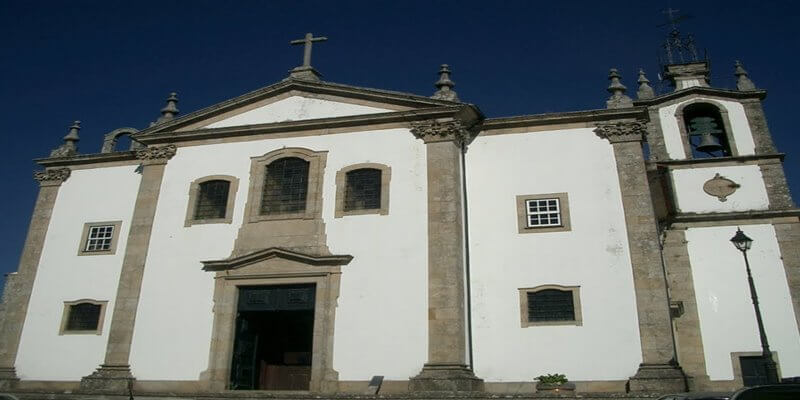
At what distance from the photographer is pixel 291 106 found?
1911 centimetres

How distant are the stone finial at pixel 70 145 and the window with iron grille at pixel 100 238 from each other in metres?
3.40

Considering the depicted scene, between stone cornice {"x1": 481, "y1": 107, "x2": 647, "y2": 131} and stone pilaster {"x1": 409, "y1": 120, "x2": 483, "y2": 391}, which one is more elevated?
stone cornice {"x1": 481, "y1": 107, "x2": 647, "y2": 131}

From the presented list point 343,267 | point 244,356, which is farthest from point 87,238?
point 343,267

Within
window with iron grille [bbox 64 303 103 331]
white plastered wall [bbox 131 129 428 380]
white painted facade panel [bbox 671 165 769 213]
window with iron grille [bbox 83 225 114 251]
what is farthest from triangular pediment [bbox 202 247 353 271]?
white painted facade panel [bbox 671 165 769 213]

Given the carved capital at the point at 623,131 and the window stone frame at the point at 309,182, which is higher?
the carved capital at the point at 623,131

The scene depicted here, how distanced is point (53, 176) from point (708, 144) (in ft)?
72.6

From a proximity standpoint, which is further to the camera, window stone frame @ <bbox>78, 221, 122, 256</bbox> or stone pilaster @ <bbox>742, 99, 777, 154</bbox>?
stone pilaster @ <bbox>742, 99, 777, 154</bbox>

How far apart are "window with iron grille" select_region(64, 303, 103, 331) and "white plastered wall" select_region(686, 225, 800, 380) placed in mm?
17428

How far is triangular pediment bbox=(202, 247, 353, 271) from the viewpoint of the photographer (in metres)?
16.3

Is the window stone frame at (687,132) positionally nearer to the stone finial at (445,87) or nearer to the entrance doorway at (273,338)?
the stone finial at (445,87)

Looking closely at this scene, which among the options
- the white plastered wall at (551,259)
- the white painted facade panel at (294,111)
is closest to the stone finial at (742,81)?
the white plastered wall at (551,259)

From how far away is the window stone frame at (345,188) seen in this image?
660 inches

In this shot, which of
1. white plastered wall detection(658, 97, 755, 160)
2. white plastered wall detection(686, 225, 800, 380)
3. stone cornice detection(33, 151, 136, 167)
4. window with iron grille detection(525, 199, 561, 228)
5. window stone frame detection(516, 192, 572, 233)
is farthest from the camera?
white plastered wall detection(658, 97, 755, 160)

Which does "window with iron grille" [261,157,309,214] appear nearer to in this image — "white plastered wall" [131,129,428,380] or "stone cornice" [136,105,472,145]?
"white plastered wall" [131,129,428,380]
